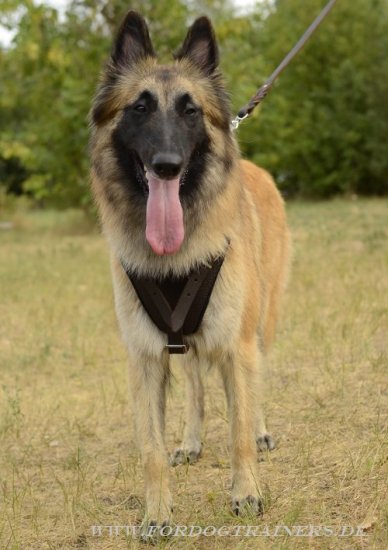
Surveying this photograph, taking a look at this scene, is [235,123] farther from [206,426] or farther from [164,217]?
[206,426]

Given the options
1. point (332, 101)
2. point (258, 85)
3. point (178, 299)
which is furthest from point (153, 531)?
point (332, 101)

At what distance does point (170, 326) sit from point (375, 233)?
33.7 feet

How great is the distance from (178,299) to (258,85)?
17.6m

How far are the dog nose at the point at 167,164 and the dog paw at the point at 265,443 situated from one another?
6.36 feet

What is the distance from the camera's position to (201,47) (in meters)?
3.91

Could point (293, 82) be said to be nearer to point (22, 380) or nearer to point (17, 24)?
point (17, 24)

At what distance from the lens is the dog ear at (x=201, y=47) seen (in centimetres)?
387

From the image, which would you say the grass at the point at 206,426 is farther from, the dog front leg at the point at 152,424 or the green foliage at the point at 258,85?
the green foliage at the point at 258,85

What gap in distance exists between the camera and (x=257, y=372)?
3.76 meters

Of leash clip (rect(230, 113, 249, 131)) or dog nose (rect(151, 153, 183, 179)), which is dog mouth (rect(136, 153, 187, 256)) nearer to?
dog nose (rect(151, 153, 183, 179))

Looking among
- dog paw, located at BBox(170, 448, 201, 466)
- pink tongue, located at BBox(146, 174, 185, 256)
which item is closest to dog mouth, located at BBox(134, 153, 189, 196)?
pink tongue, located at BBox(146, 174, 185, 256)

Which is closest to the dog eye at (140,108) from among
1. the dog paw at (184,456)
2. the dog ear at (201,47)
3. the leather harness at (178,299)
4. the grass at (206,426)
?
the dog ear at (201,47)

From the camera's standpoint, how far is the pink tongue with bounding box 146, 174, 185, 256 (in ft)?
11.3

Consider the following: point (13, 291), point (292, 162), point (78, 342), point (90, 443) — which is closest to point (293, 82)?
point (292, 162)
